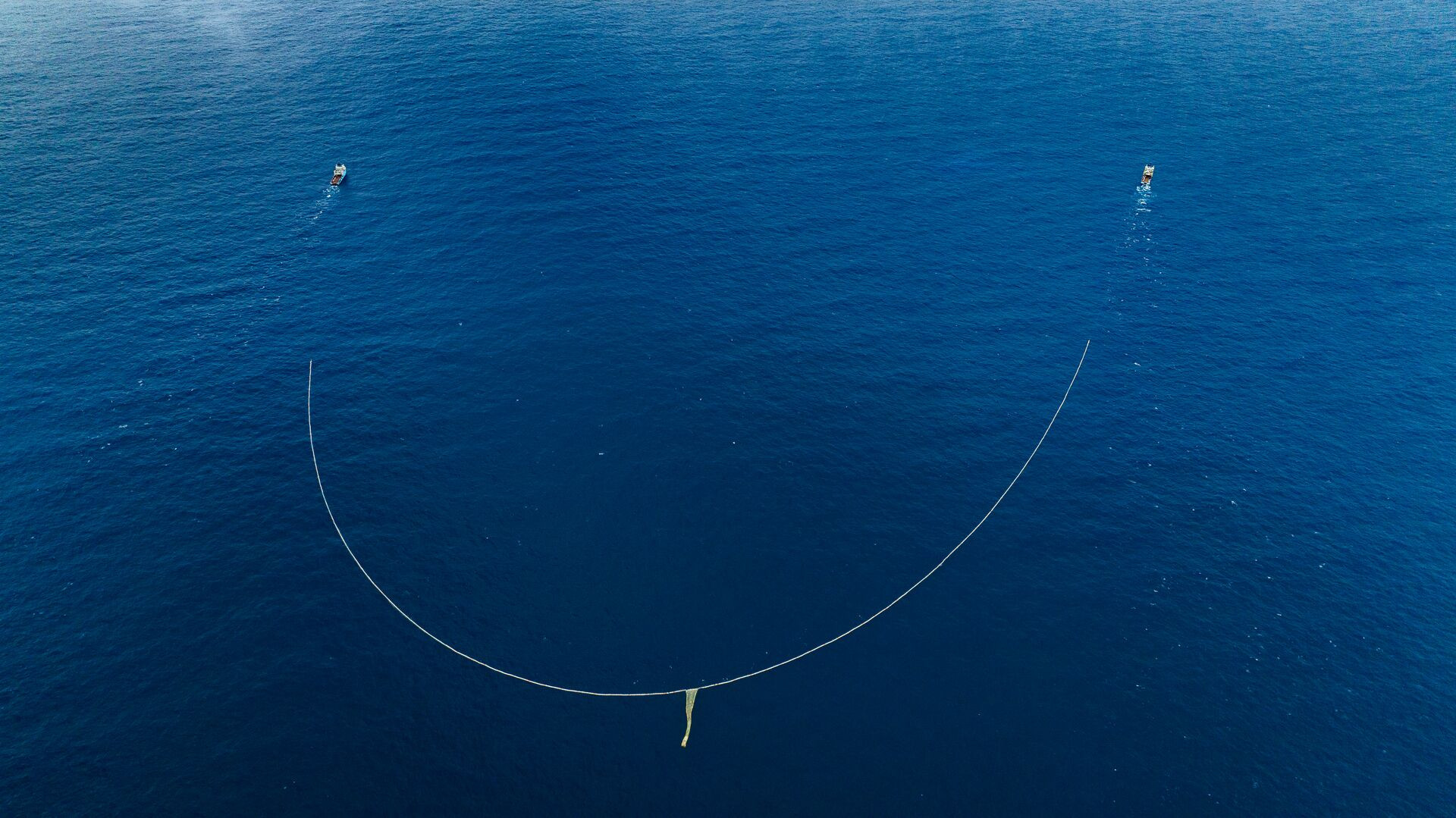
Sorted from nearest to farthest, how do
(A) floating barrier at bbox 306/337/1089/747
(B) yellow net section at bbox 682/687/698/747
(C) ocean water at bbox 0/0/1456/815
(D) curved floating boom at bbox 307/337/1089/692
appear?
1. (C) ocean water at bbox 0/0/1456/815
2. (B) yellow net section at bbox 682/687/698/747
3. (A) floating barrier at bbox 306/337/1089/747
4. (D) curved floating boom at bbox 307/337/1089/692

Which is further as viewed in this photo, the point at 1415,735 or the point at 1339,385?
the point at 1339,385

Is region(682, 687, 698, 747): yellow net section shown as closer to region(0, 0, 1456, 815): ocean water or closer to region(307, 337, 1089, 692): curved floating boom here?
region(307, 337, 1089, 692): curved floating boom

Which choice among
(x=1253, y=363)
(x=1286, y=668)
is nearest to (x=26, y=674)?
(x=1286, y=668)

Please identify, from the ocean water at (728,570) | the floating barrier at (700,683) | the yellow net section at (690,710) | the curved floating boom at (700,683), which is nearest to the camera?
the ocean water at (728,570)

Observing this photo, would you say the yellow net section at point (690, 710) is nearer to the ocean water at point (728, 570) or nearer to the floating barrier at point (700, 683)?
the floating barrier at point (700, 683)

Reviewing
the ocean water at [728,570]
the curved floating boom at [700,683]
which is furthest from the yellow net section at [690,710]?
the ocean water at [728,570]

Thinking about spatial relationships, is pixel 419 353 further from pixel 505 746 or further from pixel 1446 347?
pixel 1446 347

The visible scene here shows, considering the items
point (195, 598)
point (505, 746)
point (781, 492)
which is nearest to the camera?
point (505, 746)

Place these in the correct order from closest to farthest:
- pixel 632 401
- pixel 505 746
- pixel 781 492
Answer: pixel 505 746
pixel 781 492
pixel 632 401

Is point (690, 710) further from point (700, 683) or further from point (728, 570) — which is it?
point (728, 570)

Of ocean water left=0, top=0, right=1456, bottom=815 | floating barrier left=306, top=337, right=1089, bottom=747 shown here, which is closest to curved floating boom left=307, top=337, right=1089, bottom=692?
floating barrier left=306, top=337, right=1089, bottom=747

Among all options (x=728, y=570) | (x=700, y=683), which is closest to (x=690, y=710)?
(x=700, y=683)
